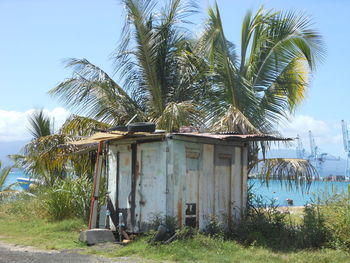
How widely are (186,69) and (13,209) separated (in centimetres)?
772

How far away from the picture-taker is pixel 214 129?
13.3m

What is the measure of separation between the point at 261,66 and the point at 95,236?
24.8 feet

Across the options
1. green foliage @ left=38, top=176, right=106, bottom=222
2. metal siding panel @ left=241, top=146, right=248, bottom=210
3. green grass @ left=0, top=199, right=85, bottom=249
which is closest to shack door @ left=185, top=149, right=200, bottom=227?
metal siding panel @ left=241, top=146, right=248, bottom=210

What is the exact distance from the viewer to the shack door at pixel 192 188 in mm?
10961

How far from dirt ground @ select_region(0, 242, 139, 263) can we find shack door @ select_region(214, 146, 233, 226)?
3107 millimetres

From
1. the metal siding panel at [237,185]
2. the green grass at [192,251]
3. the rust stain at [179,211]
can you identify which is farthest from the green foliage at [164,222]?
the metal siding panel at [237,185]

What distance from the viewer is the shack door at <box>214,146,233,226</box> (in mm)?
11594

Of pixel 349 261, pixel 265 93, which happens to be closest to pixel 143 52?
pixel 265 93

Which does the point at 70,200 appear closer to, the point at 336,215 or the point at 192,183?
the point at 192,183

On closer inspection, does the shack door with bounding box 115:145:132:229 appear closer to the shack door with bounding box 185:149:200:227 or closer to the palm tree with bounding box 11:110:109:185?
the shack door with bounding box 185:149:200:227

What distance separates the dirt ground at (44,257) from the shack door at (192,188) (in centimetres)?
215

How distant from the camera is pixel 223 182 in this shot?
11750 millimetres

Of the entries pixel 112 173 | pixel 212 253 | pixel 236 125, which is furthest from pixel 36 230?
pixel 236 125

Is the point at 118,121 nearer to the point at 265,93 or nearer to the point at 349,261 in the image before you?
the point at 265,93
